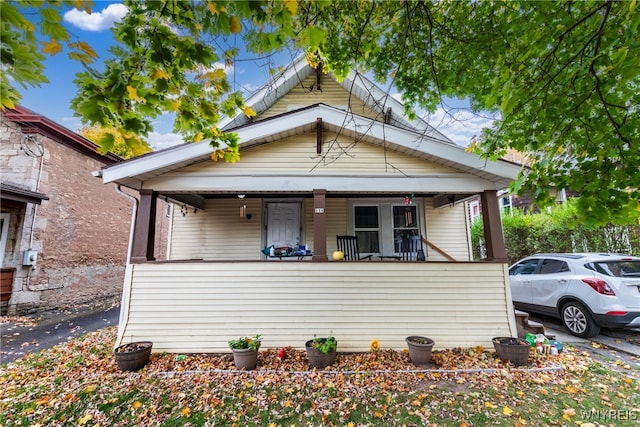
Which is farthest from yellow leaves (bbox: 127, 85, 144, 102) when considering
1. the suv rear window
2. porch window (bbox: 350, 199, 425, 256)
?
the suv rear window

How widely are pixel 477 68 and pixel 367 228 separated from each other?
4175mm

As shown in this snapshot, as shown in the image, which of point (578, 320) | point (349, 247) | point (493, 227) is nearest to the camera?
point (493, 227)

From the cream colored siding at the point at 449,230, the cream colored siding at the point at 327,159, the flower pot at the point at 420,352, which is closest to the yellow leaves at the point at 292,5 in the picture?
the cream colored siding at the point at 327,159

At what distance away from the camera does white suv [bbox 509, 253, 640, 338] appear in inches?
198

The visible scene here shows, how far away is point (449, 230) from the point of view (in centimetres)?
765

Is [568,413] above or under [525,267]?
under

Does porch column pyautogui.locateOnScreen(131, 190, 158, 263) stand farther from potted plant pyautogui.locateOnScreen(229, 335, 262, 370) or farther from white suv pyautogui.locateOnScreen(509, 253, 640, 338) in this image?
white suv pyautogui.locateOnScreen(509, 253, 640, 338)

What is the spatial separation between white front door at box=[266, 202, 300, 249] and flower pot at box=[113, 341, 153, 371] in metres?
3.54

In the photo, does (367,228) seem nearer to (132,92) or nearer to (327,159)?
(327,159)

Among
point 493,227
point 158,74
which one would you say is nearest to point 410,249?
point 493,227

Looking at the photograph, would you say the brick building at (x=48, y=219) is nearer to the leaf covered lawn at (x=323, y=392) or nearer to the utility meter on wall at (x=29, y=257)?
the utility meter on wall at (x=29, y=257)

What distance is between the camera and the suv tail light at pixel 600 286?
16.8 ft

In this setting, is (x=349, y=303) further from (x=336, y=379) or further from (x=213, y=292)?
(x=213, y=292)

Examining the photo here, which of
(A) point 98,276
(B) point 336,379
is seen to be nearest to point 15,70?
(B) point 336,379
